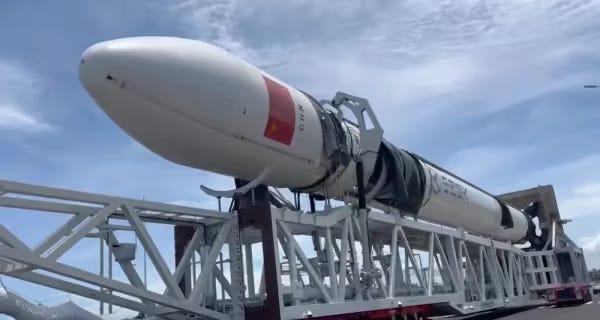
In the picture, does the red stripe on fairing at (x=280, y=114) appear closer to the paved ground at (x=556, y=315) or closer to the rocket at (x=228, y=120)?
the rocket at (x=228, y=120)

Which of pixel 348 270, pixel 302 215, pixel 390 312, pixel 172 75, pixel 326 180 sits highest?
pixel 172 75

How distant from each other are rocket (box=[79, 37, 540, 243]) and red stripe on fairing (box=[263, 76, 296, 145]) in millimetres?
17

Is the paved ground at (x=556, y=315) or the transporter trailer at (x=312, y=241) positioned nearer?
the transporter trailer at (x=312, y=241)

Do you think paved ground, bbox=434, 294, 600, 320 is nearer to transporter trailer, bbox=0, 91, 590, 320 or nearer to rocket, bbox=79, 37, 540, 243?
transporter trailer, bbox=0, 91, 590, 320

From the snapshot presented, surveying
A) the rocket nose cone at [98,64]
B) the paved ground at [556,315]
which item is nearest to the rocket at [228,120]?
the rocket nose cone at [98,64]

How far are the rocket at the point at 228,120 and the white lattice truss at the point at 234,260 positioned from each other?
2.65 ft

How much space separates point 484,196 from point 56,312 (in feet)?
41.0

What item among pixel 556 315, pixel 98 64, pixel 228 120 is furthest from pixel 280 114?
pixel 556 315

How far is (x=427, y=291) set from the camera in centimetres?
1181

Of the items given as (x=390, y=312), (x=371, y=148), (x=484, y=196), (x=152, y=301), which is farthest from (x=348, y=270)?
(x=484, y=196)

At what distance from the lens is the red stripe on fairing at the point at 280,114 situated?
836cm

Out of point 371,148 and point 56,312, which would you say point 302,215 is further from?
point 56,312

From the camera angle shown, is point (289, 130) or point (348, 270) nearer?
point (289, 130)

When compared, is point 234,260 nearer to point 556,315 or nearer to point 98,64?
point 98,64
